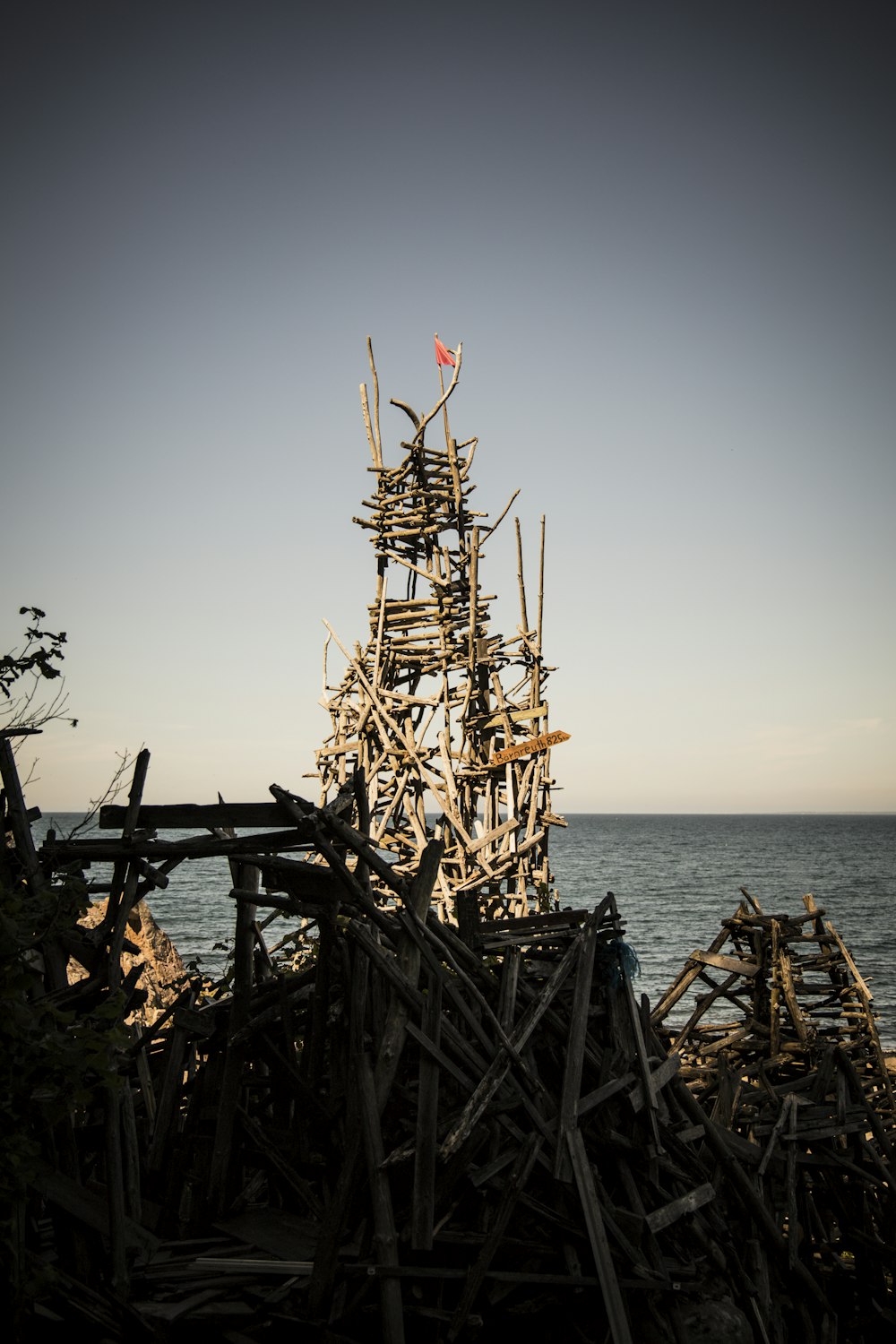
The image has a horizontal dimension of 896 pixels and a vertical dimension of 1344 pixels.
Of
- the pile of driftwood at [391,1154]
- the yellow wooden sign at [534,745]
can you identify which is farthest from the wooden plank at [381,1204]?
the yellow wooden sign at [534,745]

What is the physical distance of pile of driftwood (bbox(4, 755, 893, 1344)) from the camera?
6.16 meters

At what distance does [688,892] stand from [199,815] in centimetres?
6023

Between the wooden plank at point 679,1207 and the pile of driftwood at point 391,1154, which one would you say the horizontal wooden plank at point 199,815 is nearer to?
the pile of driftwood at point 391,1154

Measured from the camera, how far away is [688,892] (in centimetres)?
6347

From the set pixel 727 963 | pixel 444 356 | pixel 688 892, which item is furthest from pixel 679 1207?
pixel 688 892

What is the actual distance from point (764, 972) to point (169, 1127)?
8.86m

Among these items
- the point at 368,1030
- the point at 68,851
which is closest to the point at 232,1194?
the point at 368,1030

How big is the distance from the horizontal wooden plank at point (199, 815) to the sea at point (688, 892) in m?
0.52

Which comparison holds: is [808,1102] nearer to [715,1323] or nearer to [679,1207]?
[679,1207]

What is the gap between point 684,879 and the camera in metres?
73.8

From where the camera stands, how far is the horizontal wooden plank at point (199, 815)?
23.2 feet

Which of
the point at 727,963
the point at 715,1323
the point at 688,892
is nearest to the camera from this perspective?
the point at 715,1323

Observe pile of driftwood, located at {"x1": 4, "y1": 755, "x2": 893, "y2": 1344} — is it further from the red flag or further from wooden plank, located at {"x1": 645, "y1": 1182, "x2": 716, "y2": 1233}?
the red flag

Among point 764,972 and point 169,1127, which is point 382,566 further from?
point 169,1127
